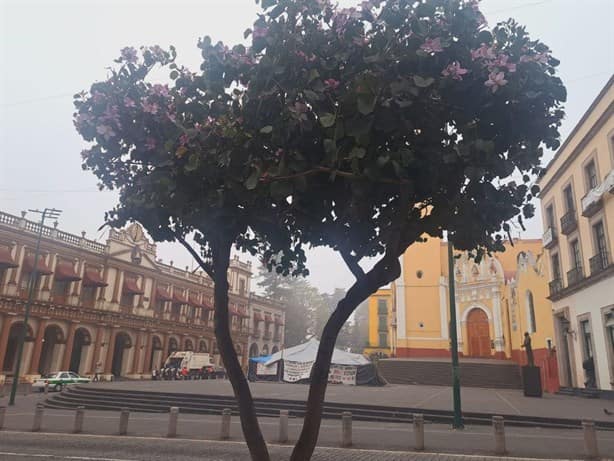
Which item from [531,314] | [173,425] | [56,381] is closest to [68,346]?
[56,381]

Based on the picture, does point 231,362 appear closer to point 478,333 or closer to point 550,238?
point 550,238

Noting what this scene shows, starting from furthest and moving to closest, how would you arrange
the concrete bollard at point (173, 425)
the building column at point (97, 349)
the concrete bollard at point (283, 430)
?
the building column at point (97, 349), the concrete bollard at point (173, 425), the concrete bollard at point (283, 430)

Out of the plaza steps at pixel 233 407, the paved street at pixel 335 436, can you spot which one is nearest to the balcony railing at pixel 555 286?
the plaza steps at pixel 233 407

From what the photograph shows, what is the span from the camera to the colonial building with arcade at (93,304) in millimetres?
33031

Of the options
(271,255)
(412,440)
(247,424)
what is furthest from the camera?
(412,440)

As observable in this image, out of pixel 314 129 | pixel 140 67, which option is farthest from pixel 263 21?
pixel 140 67

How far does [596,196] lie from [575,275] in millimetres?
4521

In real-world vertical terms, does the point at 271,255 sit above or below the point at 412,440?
above

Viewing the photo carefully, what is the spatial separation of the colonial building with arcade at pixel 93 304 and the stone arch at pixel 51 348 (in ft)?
0.21

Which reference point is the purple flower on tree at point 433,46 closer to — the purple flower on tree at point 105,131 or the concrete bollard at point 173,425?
the purple flower on tree at point 105,131

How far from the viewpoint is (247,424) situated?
532cm

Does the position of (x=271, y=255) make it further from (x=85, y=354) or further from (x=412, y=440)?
(x=85, y=354)

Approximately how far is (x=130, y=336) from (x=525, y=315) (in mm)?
30775

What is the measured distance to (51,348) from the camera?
3597 centimetres
